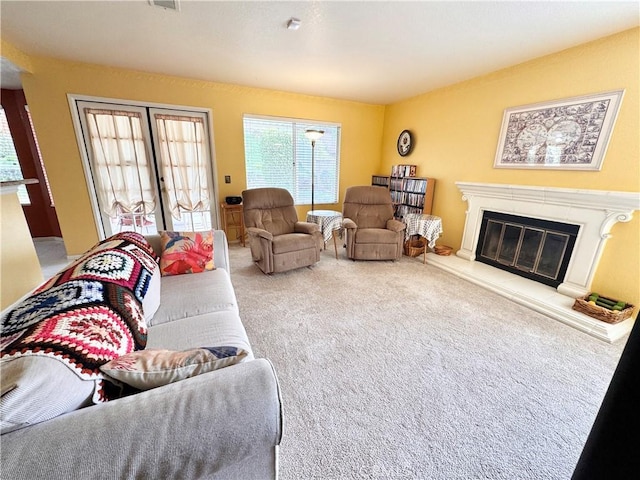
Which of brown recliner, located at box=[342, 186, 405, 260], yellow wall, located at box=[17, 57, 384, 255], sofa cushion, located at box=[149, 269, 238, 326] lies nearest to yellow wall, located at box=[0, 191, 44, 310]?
yellow wall, located at box=[17, 57, 384, 255]

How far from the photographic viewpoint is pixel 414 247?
3.76 m

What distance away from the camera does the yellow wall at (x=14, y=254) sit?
2119 mm

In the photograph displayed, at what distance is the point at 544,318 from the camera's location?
223 cm

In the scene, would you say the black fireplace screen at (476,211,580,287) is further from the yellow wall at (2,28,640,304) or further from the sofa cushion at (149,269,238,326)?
the sofa cushion at (149,269,238,326)

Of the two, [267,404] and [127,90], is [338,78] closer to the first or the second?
[127,90]

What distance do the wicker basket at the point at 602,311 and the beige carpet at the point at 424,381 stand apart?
250mm

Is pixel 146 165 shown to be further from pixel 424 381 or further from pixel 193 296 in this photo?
pixel 424 381

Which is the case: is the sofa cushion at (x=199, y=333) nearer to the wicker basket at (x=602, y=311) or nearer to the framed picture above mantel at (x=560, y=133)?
the wicker basket at (x=602, y=311)

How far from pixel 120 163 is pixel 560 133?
509cm

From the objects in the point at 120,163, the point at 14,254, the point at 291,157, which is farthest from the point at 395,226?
the point at 14,254

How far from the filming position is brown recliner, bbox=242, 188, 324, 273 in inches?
115

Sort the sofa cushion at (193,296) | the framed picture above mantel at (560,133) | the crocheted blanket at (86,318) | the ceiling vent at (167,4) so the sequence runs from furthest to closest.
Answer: the framed picture above mantel at (560,133)
the ceiling vent at (167,4)
the sofa cushion at (193,296)
the crocheted blanket at (86,318)

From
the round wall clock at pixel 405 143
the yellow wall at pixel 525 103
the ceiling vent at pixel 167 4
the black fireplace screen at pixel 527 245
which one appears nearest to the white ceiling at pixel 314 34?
the ceiling vent at pixel 167 4

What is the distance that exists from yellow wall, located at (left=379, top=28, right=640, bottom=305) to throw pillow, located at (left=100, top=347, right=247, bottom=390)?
323cm
